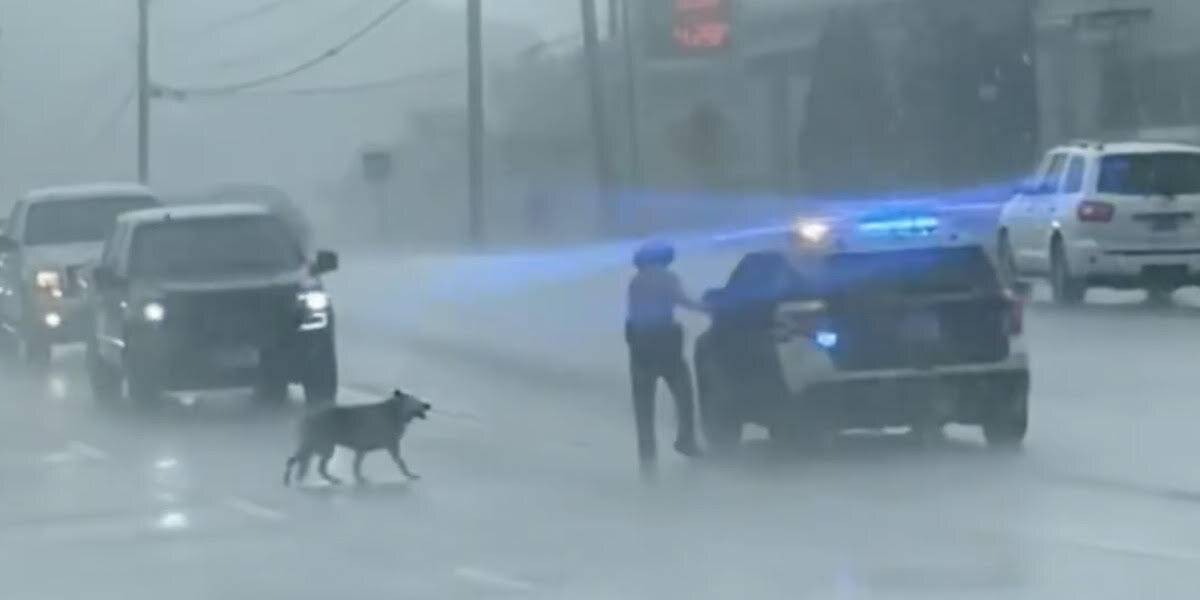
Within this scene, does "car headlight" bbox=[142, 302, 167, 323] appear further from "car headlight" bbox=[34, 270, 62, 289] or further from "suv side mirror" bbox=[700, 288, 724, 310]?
"car headlight" bbox=[34, 270, 62, 289]

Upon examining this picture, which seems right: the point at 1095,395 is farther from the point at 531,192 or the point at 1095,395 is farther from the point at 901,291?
the point at 531,192

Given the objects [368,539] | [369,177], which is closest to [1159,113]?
[369,177]

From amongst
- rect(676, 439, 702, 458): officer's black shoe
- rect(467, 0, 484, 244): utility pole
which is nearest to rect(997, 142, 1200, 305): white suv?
rect(676, 439, 702, 458): officer's black shoe

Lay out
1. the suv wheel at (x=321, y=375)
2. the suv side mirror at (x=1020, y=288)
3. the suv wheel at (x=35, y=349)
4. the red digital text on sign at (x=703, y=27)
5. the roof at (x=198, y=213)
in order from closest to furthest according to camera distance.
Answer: the suv side mirror at (x=1020, y=288), the suv wheel at (x=321, y=375), the roof at (x=198, y=213), the suv wheel at (x=35, y=349), the red digital text on sign at (x=703, y=27)

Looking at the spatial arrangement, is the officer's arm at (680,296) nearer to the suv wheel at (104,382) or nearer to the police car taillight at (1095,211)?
the suv wheel at (104,382)

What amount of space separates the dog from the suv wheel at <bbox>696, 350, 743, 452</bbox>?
223 centimetres

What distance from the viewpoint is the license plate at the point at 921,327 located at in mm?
20141

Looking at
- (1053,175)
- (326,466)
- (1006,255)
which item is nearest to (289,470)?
(326,466)

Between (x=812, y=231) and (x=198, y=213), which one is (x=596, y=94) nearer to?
(x=198, y=213)

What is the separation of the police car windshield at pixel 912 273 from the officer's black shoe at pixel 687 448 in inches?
55.6

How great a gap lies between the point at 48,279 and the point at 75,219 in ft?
5.17

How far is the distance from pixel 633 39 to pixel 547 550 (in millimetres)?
48389

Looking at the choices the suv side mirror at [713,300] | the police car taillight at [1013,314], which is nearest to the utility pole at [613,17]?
the suv side mirror at [713,300]

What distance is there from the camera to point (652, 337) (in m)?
19.8
